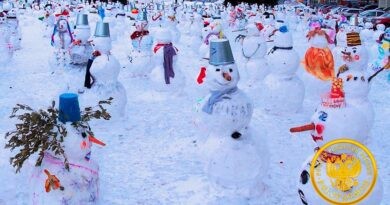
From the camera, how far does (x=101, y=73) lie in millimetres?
6227

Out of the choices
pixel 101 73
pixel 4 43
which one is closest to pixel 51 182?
pixel 101 73

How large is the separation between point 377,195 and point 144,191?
217 cm

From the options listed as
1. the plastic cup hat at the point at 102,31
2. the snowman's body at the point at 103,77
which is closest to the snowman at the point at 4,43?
the plastic cup hat at the point at 102,31

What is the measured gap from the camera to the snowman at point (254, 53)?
306 inches

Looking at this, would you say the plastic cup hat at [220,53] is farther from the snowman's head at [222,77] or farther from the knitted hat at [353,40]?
the knitted hat at [353,40]

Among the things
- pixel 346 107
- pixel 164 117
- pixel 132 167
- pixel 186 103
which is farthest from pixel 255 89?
pixel 346 107

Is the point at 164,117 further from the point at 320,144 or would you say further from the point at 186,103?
the point at 320,144

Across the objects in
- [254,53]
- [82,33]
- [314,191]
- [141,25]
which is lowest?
[314,191]

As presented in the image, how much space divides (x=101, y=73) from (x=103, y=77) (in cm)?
10

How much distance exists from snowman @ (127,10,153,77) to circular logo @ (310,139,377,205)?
6.06 meters

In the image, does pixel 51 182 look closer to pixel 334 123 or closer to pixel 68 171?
pixel 68 171

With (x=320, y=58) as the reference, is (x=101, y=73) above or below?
below

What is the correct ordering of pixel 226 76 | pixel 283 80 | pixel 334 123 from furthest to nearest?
pixel 283 80
pixel 226 76
pixel 334 123

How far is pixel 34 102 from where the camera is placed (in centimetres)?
762
